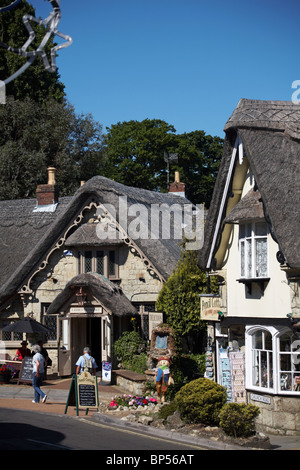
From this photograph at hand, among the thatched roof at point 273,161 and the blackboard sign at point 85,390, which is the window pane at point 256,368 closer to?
the thatched roof at point 273,161

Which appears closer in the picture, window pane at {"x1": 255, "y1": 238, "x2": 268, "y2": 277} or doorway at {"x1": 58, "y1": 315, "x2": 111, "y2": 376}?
window pane at {"x1": 255, "y1": 238, "x2": 268, "y2": 277}

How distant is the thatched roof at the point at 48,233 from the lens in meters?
27.9

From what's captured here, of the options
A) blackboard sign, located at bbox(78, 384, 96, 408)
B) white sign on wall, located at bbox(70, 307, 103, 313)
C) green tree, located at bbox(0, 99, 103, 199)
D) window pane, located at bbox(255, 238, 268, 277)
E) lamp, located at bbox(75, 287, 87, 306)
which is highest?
green tree, located at bbox(0, 99, 103, 199)

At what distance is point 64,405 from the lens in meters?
21.5

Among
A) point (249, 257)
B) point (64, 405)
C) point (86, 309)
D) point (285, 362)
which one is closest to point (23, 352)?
point (86, 309)

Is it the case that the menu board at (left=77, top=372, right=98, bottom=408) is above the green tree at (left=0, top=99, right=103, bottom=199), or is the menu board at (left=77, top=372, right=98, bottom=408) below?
below

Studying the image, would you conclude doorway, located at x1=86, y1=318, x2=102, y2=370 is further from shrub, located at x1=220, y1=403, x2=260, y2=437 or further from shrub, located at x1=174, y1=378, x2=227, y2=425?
shrub, located at x1=220, y1=403, x2=260, y2=437

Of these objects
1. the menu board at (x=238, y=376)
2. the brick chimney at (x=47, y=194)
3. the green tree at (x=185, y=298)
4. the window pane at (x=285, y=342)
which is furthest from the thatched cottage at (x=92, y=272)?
the window pane at (x=285, y=342)

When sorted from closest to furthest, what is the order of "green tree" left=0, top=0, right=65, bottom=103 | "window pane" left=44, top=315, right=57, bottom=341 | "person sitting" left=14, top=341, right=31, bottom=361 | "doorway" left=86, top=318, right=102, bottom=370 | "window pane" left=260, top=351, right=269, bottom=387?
"window pane" left=260, top=351, right=269, bottom=387
"person sitting" left=14, top=341, right=31, bottom=361
"window pane" left=44, top=315, right=57, bottom=341
"doorway" left=86, top=318, right=102, bottom=370
"green tree" left=0, top=0, right=65, bottom=103

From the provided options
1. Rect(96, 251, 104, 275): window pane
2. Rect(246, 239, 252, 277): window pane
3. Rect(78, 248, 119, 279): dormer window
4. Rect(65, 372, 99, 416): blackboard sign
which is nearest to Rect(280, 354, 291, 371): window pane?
Rect(246, 239, 252, 277): window pane

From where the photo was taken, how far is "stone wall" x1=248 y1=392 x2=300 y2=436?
17.8 m

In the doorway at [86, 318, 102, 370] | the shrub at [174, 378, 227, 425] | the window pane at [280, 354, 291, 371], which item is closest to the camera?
the shrub at [174, 378, 227, 425]

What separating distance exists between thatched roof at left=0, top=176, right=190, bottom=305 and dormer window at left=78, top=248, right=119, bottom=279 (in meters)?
0.95
